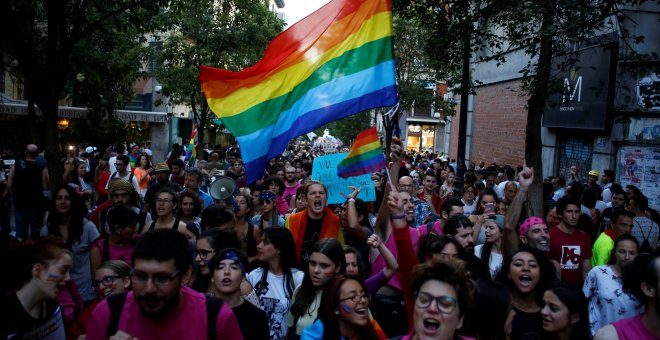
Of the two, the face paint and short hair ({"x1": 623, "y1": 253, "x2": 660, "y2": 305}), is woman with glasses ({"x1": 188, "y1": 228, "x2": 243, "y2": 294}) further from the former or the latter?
short hair ({"x1": 623, "y1": 253, "x2": 660, "y2": 305})

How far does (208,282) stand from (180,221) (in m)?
2.30

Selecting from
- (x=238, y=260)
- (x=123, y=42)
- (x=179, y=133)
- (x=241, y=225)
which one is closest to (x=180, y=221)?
(x=241, y=225)

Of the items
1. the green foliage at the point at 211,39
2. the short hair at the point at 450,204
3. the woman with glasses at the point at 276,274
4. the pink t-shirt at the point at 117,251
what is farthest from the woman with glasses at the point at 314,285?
the green foliage at the point at 211,39

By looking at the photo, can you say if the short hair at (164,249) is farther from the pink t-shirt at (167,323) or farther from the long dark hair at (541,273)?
the long dark hair at (541,273)

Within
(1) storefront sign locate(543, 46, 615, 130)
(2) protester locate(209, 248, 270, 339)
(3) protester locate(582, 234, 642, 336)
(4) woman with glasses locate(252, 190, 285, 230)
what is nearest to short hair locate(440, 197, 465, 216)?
(3) protester locate(582, 234, 642, 336)

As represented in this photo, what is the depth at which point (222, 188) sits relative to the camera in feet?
29.1

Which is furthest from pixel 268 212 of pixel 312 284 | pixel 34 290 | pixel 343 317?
pixel 34 290

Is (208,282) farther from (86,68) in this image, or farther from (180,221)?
(86,68)

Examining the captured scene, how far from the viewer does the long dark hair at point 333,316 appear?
136 inches

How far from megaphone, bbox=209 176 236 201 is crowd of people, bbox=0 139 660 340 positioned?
2.03ft

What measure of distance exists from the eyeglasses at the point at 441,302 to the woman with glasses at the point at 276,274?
1834 millimetres

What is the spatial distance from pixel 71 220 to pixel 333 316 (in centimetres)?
353

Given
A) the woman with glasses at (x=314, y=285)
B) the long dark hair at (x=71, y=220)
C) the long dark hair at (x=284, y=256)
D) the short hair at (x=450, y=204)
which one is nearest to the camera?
the woman with glasses at (x=314, y=285)

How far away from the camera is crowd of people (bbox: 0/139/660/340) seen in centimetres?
288
